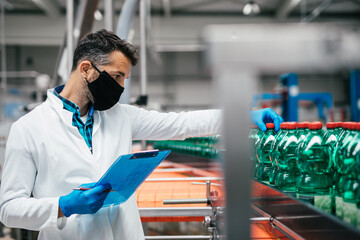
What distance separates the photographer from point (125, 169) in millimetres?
1402

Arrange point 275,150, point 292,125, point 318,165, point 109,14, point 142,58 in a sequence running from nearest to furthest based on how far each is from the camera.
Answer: point 318,165
point 292,125
point 275,150
point 109,14
point 142,58

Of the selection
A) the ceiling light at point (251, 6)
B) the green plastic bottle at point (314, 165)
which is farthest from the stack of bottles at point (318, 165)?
the ceiling light at point (251, 6)

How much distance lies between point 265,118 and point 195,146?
1655mm

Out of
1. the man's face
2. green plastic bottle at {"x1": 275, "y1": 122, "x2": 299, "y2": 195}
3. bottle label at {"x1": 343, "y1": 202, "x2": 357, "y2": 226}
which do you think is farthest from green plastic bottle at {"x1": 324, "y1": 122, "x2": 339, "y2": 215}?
the man's face

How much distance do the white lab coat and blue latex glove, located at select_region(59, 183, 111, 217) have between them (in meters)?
0.05

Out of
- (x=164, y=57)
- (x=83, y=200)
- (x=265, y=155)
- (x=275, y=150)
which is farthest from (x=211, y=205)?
(x=164, y=57)

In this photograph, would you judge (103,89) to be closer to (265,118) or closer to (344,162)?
(265,118)

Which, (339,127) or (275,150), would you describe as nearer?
(339,127)

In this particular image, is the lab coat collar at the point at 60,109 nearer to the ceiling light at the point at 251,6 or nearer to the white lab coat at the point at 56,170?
the white lab coat at the point at 56,170

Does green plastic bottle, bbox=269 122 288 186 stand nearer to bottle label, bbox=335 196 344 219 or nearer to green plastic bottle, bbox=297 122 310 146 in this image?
green plastic bottle, bbox=297 122 310 146

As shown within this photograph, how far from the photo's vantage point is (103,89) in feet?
5.69

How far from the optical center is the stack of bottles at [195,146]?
108 inches

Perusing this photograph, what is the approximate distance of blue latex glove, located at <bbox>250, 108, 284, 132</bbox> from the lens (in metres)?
1.49

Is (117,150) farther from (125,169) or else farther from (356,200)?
(356,200)
